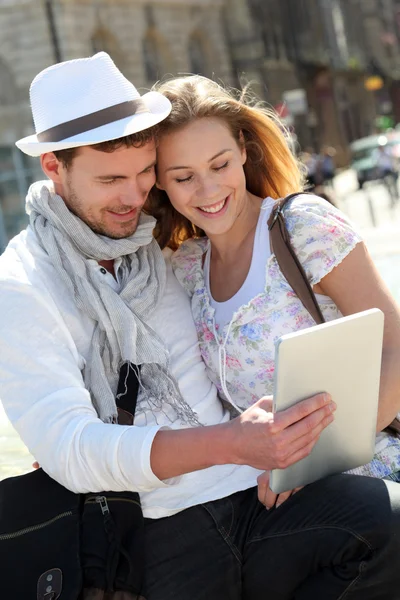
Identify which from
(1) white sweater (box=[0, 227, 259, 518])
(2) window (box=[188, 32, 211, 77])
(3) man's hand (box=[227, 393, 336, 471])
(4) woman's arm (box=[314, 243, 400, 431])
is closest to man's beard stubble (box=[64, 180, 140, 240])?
(1) white sweater (box=[0, 227, 259, 518])

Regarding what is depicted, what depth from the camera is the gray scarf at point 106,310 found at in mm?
2934

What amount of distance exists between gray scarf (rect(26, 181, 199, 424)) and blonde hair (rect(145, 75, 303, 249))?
53 centimetres

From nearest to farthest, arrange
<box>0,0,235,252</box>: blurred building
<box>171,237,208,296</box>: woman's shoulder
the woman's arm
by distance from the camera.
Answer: the woman's arm
<box>171,237,208,296</box>: woman's shoulder
<box>0,0,235,252</box>: blurred building

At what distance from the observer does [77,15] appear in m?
26.7

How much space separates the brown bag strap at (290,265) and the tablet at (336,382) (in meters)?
0.50

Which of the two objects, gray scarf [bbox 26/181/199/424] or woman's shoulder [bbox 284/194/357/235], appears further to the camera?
woman's shoulder [bbox 284/194/357/235]

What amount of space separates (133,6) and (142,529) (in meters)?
28.3

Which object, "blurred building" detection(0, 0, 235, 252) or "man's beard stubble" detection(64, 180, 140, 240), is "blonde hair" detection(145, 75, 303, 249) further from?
"blurred building" detection(0, 0, 235, 252)

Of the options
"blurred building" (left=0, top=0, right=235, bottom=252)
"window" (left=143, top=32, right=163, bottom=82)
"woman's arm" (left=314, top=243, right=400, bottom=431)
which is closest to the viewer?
"woman's arm" (left=314, top=243, right=400, bottom=431)

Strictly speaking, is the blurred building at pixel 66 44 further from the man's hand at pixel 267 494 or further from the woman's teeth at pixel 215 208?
the man's hand at pixel 267 494

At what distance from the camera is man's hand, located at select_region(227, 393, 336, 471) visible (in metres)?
2.28

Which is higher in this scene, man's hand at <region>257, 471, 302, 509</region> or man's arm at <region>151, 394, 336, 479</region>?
man's arm at <region>151, 394, 336, 479</region>

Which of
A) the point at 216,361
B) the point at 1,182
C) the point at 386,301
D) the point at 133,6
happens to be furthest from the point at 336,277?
the point at 133,6

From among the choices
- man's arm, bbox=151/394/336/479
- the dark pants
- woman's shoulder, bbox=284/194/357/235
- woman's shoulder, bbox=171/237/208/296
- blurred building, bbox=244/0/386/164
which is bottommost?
blurred building, bbox=244/0/386/164
